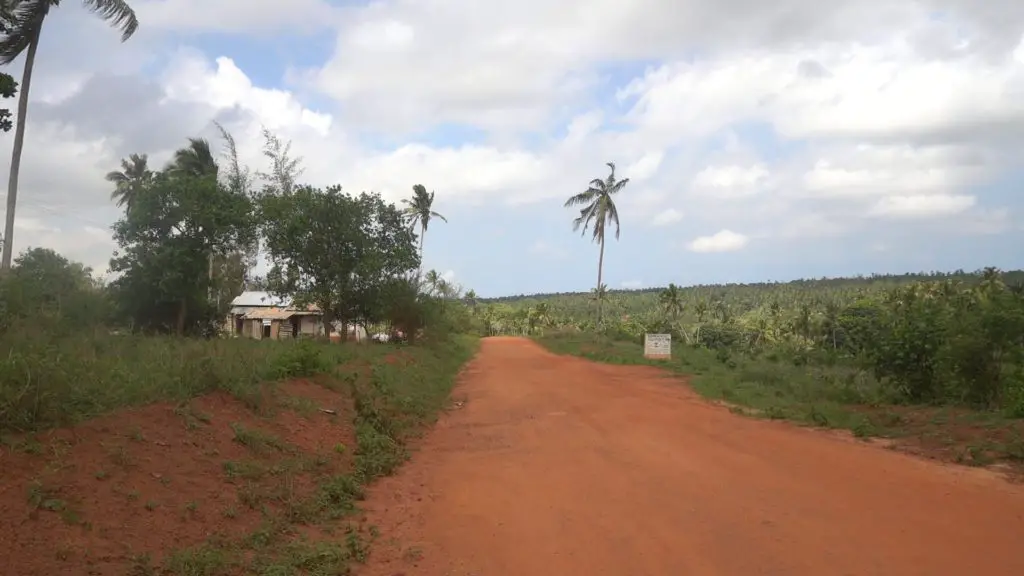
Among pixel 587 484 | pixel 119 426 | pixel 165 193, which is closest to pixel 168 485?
pixel 119 426

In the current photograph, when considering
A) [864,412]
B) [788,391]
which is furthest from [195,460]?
[788,391]

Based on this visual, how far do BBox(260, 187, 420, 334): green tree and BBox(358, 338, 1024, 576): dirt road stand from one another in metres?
18.2

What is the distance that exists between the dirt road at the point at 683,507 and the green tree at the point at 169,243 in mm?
17935

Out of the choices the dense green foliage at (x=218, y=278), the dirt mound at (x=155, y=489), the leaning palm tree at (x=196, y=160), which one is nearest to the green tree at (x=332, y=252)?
the dense green foliage at (x=218, y=278)

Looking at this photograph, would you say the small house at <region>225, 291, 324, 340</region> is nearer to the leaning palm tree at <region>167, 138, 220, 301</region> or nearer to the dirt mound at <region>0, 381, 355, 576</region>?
the leaning palm tree at <region>167, 138, 220, 301</region>

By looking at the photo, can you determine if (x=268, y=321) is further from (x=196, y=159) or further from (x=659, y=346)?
(x=659, y=346)

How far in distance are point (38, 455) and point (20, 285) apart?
9406 millimetres

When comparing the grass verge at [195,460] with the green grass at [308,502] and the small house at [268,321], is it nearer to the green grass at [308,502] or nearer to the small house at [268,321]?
the green grass at [308,502]

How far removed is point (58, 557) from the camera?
4.50 metres

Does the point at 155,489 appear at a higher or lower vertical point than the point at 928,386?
lower

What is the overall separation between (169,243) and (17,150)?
7979mm

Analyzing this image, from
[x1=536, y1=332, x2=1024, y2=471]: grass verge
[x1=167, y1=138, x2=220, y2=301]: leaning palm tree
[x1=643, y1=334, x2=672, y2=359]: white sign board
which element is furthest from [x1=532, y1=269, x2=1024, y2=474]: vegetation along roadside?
[x1=167, y1=138, x2=220, y2=301]: leaning palm tree

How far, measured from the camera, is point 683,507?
7.36m

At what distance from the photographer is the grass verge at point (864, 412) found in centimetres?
1000
